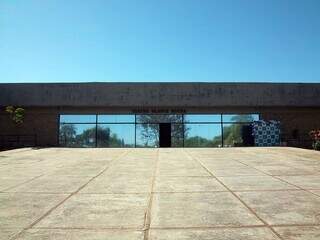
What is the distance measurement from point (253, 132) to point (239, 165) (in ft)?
69.4

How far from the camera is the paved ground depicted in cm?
561

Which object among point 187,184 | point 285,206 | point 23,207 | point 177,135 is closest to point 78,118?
point 177,135

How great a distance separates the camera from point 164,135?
3497 centimetres

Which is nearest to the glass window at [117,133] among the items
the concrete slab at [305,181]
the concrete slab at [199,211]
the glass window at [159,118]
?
the glass window at [159,118]

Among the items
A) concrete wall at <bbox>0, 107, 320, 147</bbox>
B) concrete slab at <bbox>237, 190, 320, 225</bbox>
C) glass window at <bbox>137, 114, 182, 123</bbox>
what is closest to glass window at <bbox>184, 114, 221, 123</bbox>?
concrete wall at <bbox>0, 107, 320, 147</bbox>

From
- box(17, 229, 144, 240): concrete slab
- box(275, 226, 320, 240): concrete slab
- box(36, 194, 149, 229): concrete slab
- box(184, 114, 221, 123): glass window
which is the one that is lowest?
box(17, 229, 144, 240): concrete slab

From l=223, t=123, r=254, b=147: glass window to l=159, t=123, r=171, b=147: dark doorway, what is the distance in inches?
175

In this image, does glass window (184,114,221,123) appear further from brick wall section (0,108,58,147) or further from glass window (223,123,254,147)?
brick wall section (0,108,58,147)

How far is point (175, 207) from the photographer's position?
7.10 metres

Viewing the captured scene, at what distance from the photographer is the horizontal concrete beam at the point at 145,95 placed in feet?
111

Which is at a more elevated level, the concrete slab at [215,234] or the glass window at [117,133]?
the glass window at [117,133]

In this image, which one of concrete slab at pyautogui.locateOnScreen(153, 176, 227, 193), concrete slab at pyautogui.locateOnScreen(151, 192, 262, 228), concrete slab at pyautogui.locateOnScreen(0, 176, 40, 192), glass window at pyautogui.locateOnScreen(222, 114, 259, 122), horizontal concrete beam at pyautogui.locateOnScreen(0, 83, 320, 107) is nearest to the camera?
concrete slab at pyautogui.locateOnScreen(151, 192, 262, 228)

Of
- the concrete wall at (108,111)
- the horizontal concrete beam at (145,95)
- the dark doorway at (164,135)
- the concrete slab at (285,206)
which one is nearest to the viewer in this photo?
the concrete slab at (285,206)

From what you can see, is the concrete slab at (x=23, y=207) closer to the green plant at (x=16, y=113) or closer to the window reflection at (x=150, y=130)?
the green plant at (x=16, y=113)
